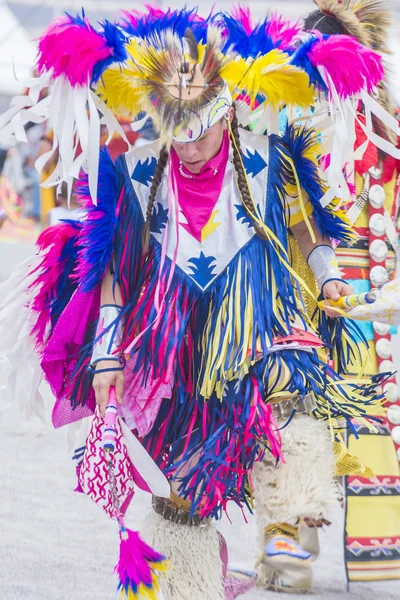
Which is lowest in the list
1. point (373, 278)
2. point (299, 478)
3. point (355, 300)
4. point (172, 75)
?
point (299, 478)

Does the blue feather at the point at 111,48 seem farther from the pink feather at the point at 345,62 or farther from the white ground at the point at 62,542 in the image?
the white ground at the point at 62,542

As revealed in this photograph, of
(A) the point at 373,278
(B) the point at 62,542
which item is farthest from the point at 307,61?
(B) the point at 62,542

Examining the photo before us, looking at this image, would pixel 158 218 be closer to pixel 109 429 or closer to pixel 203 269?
pixel 203 269

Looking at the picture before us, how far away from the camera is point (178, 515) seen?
8.30 feet

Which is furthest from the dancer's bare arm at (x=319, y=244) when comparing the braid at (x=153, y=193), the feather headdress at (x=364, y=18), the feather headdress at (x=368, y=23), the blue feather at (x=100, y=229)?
the feather headdress at (x=364, y=18)

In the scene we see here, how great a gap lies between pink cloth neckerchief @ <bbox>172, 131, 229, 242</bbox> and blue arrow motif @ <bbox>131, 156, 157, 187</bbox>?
0.21ft

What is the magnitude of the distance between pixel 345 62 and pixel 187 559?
4.14 ft

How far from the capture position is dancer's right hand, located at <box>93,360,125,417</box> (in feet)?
8.00

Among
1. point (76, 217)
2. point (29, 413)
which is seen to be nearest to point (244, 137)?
point (76, 217)

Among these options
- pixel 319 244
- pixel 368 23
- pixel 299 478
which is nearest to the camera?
pixel 299 478

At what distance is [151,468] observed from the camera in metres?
2.45

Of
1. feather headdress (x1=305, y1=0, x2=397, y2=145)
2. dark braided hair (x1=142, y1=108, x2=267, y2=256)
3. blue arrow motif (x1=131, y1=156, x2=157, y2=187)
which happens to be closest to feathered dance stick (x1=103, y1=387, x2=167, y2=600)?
dark braided hair (x1=142, y1=108, x2=267, y2=256)

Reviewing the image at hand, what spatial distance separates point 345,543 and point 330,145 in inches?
53.3

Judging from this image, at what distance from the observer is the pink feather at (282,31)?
8.40ft
